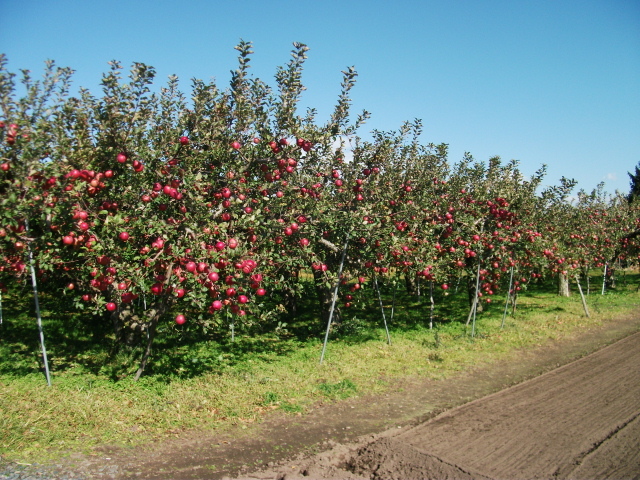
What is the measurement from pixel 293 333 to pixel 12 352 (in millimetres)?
5520

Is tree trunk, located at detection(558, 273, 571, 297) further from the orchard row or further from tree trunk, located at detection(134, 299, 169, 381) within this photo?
tree trunk, located at detection(134, 299, 169, 381)

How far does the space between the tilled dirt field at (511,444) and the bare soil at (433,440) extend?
1cm

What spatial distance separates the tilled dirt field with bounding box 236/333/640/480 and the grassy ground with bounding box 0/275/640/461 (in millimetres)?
1444

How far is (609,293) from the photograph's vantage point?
63.9ft

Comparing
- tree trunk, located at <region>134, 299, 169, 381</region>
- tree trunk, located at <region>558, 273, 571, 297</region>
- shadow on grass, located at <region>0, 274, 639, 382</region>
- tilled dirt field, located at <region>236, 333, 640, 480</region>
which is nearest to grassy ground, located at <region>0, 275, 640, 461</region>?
shadow on grass, located at <region>0, 274, 639, 382</region>

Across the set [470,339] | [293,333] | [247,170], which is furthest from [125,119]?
[470,339]

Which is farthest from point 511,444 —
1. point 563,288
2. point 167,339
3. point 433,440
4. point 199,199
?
point 563,288

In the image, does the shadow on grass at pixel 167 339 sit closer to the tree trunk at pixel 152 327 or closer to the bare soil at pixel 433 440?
the tree trunk at pixel 152 327

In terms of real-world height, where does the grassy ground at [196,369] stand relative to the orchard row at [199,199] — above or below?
below

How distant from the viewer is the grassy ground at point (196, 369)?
5254mm

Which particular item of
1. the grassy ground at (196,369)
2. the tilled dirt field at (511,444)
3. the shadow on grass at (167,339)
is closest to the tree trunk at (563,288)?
the shadow on grass at (167,339)

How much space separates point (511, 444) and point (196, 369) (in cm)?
479

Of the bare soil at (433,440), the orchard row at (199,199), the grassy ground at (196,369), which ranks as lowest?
the bare soil at (433,440)

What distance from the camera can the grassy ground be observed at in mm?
5254
